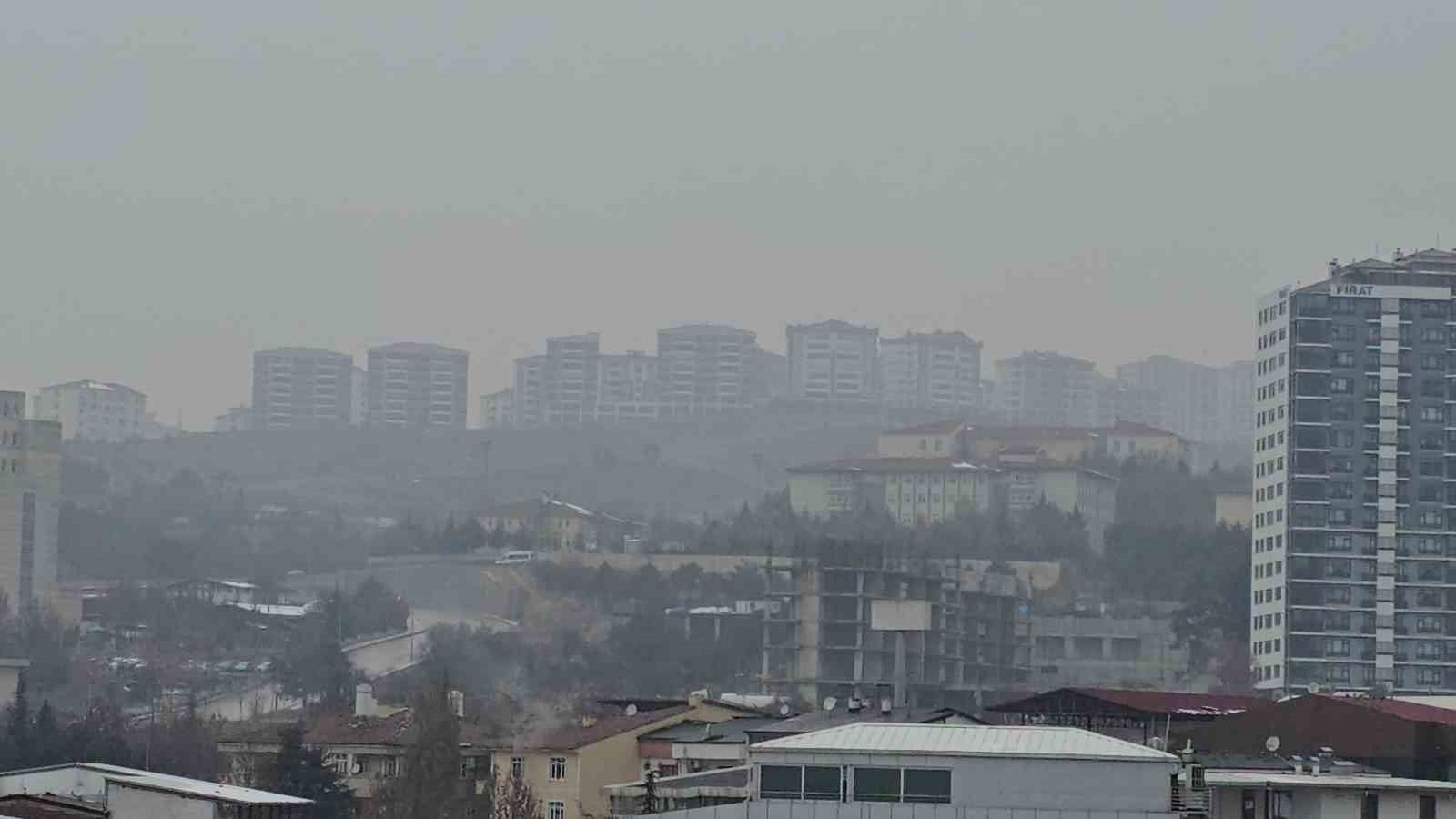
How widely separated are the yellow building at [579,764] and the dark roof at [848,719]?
2.52 metres

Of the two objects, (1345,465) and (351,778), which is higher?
(1345,465)

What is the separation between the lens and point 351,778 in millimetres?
66625

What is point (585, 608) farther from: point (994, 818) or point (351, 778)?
point (994, 818)

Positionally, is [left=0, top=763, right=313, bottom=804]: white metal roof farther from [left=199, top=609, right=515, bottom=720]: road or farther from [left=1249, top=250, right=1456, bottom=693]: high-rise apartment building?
[left=1249, top=250, right=1456, bottom=693]: high-rise apartment building

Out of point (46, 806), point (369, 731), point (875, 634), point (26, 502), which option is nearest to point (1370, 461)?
point (875, 634)

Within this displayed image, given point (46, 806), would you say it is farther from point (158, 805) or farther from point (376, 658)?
point (376, 658)

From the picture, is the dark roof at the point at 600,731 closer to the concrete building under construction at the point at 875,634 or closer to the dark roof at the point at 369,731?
the dark roof at the point at 369,731

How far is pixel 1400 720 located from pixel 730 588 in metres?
114

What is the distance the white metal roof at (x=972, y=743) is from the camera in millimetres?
37781

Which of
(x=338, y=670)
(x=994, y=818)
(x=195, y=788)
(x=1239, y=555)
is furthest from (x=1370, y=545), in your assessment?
(x=994, y=818)

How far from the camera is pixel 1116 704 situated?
60.8 meters

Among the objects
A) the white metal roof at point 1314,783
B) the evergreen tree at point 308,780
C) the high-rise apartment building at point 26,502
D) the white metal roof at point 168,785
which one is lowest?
the evergreen tree at point 308,780

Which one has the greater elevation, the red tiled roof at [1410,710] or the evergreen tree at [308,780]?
the red tiled roof at [1410,710]

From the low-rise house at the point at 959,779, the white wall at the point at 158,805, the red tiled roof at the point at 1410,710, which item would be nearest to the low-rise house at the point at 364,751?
the white wall at the point at 158,805
